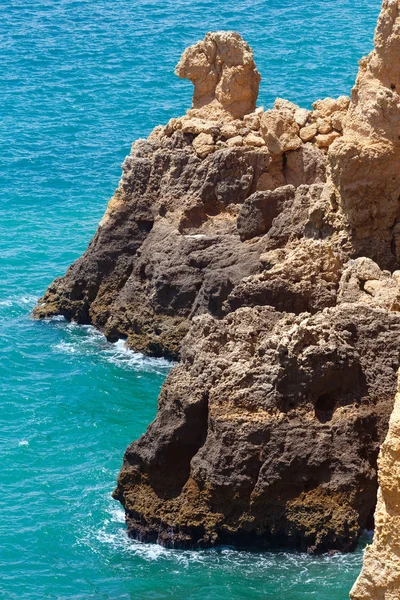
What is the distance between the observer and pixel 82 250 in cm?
4738

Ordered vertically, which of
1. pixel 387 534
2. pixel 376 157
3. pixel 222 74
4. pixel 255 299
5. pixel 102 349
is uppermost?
pixel 222 74

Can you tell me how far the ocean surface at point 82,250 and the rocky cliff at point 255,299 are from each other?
2.99 ft

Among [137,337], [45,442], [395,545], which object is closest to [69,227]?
[137,337]

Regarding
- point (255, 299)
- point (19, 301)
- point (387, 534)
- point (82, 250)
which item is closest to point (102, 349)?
point (19, 301)

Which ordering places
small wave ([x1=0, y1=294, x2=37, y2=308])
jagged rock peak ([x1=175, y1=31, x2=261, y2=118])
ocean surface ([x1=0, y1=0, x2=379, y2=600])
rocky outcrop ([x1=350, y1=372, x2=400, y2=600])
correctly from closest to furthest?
rocky outcrop ([x1=350, y1=372, x2=400, y2=600]) < ocean surface ([x1=0, y1=0, x2=379, y2=600]) < jagged rock peak ([x1=175, y1=31, x2=261, y2=118]) < small wave ([x1=0, y1=294, x2=37, y2=308])

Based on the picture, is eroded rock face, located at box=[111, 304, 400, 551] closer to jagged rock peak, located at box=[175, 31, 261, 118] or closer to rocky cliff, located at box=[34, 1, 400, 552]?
rocky cliff, located at box=[34, 1, 400, 552]

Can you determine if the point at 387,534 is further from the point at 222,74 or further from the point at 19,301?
the point at 19,301

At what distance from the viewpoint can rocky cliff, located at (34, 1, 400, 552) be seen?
27.0 meters

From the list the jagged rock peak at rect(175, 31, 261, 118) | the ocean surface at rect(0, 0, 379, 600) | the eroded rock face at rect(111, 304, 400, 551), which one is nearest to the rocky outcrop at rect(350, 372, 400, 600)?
the ocean surface at rect(0, 0, 379, 600)

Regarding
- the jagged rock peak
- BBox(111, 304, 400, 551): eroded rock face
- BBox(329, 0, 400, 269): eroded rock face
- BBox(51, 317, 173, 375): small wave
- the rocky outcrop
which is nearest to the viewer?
the rocky outcrop

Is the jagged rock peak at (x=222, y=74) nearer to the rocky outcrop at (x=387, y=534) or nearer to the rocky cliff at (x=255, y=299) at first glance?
the rocky cliff at (x=255, y=299)

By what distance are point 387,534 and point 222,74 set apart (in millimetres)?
23867

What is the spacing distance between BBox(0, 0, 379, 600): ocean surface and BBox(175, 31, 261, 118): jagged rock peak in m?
7.02

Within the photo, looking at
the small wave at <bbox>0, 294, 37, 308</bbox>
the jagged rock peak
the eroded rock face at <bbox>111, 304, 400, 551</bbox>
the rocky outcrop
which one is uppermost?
the jagged rock peak
